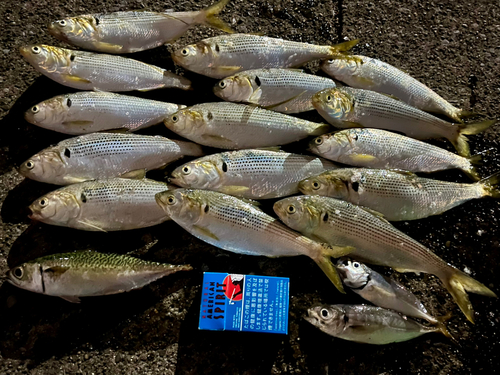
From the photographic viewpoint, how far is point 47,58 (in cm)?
308

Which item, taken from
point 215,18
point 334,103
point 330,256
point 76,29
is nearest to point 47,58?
point 76,29

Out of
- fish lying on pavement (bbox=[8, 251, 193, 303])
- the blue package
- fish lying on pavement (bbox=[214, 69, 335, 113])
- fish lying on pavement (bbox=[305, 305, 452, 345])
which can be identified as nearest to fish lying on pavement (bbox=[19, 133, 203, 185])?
fish lying on pavement (bbox=[8, 251, 193, 303])

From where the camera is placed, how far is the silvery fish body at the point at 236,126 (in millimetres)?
3008

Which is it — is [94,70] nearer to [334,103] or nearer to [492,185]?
[334,103]

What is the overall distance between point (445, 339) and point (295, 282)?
133cm

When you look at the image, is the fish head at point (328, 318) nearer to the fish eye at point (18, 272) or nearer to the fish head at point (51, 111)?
the fish eye at point (18, 272)

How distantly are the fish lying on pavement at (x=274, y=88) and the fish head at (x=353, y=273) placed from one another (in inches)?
57.3

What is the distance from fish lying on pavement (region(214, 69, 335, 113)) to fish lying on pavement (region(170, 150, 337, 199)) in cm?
55

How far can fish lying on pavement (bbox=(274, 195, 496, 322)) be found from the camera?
8.92 feet

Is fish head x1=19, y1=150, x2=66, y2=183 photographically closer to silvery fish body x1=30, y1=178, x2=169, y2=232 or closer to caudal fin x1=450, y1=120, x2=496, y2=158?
silvery fish body x1=30, y1=178, x2=169, y2=232

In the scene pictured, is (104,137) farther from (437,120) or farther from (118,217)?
(437,120)

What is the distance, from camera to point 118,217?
9.10 ft

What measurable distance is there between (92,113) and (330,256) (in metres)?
2.34

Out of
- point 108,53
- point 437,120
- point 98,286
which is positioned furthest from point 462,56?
point 98,286
